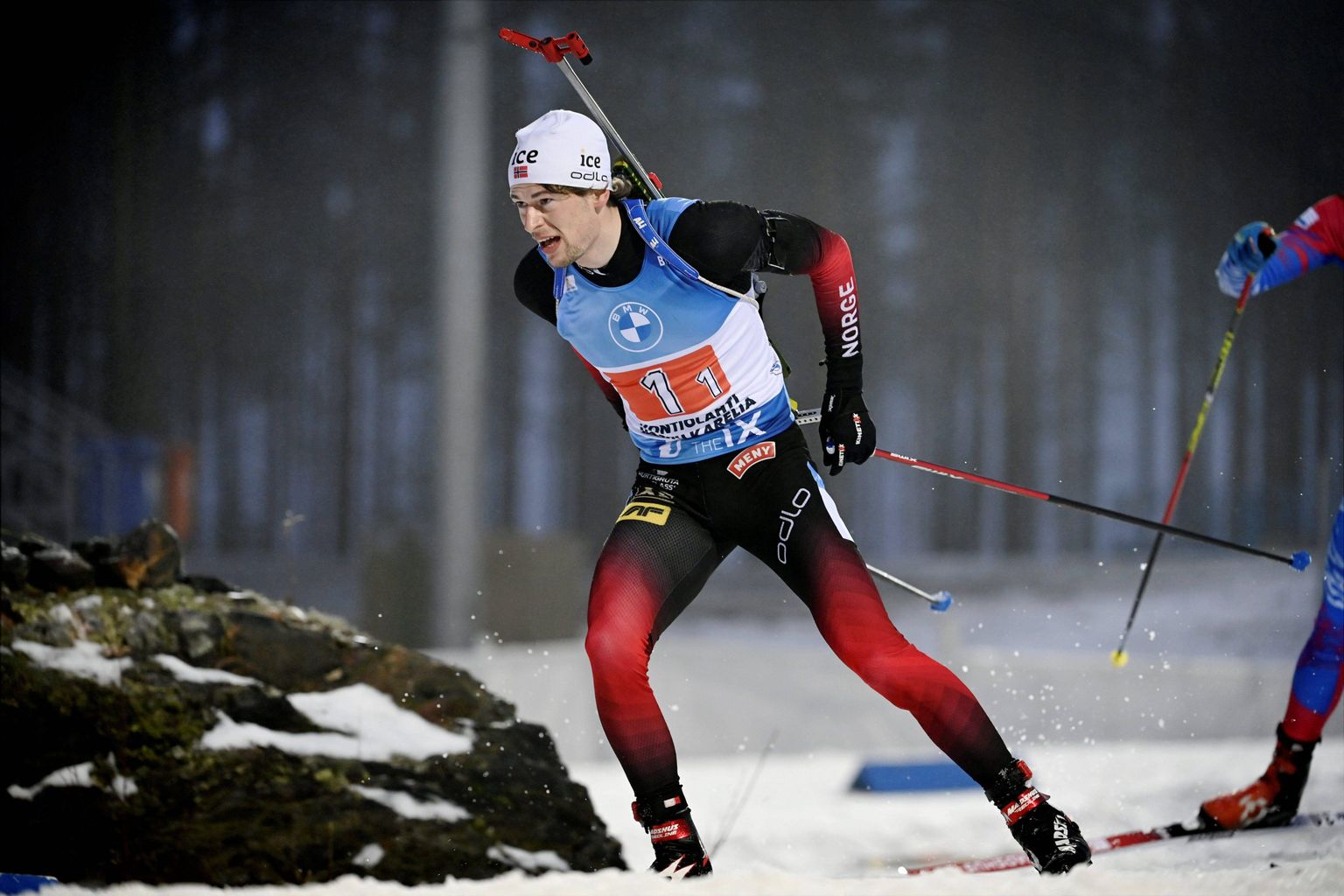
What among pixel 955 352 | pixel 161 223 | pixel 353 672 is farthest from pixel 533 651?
pixel 955 352

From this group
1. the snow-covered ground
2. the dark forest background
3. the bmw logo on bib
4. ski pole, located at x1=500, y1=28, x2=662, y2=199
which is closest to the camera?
the snow-covered ground

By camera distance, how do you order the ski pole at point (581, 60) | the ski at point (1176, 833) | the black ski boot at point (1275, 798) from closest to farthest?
1. the ski pole at point (581, 60)
2. the ski at point (1176, 833)
3. the black ski boot at point (1275, 798)

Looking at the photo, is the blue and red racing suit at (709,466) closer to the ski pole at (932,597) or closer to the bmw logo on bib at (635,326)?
the bmw logo on bib at (635,326)

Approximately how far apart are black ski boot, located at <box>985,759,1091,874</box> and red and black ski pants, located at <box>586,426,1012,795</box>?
35 millimetres

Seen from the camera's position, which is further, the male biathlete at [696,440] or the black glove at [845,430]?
the black glove at [845,430]

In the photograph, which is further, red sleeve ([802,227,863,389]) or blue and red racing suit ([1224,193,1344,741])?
blue and red racing suit ([1224,193,1344,741])

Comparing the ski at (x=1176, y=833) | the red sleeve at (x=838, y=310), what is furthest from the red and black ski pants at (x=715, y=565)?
the ski at (x=1176, y=833)

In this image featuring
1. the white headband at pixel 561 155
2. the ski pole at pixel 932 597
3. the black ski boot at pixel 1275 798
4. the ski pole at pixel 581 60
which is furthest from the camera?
the black ski boot at pixel 1275 798

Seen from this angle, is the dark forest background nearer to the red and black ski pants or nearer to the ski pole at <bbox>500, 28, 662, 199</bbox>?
the ski pole at <bbox>500, 28, 662, 199</bbox>

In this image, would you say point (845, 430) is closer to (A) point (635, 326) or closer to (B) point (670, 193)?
(A) point (635, 326)

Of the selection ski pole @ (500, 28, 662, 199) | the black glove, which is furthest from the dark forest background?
the black glove

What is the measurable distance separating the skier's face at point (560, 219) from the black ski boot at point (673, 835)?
117 centimetres

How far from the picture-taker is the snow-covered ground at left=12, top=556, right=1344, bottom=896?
92.7 inches

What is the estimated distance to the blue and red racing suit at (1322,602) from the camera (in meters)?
3.28
